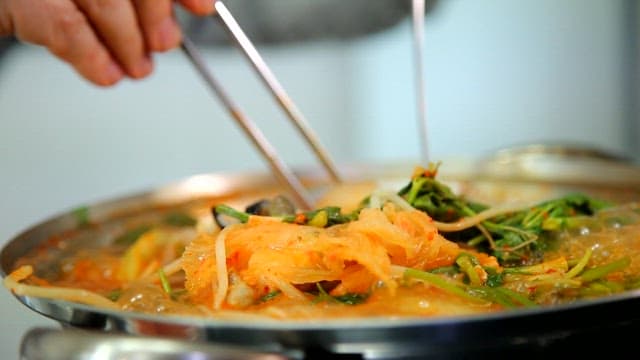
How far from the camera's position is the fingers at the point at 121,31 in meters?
1.38

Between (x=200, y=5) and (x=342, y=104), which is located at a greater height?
(x=200, y=5)

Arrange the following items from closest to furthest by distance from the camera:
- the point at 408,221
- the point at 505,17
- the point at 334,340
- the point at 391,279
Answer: the point at 334,340 < the point at 391,279 < the point at 408,221 < the point at 505,17

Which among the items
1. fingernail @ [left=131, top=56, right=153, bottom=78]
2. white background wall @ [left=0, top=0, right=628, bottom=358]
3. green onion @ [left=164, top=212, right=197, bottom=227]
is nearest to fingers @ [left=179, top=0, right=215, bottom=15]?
fingernail @ [left=131, top=56, right=153, bottom=78]

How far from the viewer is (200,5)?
1420 mm

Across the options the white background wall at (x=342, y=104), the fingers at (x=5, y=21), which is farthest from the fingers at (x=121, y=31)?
the white background wall at (x=342, y=104)

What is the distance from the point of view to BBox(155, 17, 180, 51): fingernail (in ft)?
4.77

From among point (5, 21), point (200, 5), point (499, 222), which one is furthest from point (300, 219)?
point (5, 21)

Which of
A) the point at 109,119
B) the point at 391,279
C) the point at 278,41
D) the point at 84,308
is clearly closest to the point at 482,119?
the point at 278,41

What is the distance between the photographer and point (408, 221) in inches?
41.4

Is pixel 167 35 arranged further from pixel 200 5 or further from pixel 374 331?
pixel 374 331

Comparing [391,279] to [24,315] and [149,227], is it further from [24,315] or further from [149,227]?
[149,227]

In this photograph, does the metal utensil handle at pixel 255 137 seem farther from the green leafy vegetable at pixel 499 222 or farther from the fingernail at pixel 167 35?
A: the green leafy vegetable at pixel 499 222

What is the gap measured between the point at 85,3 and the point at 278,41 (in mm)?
1632

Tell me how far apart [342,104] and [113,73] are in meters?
1.69
